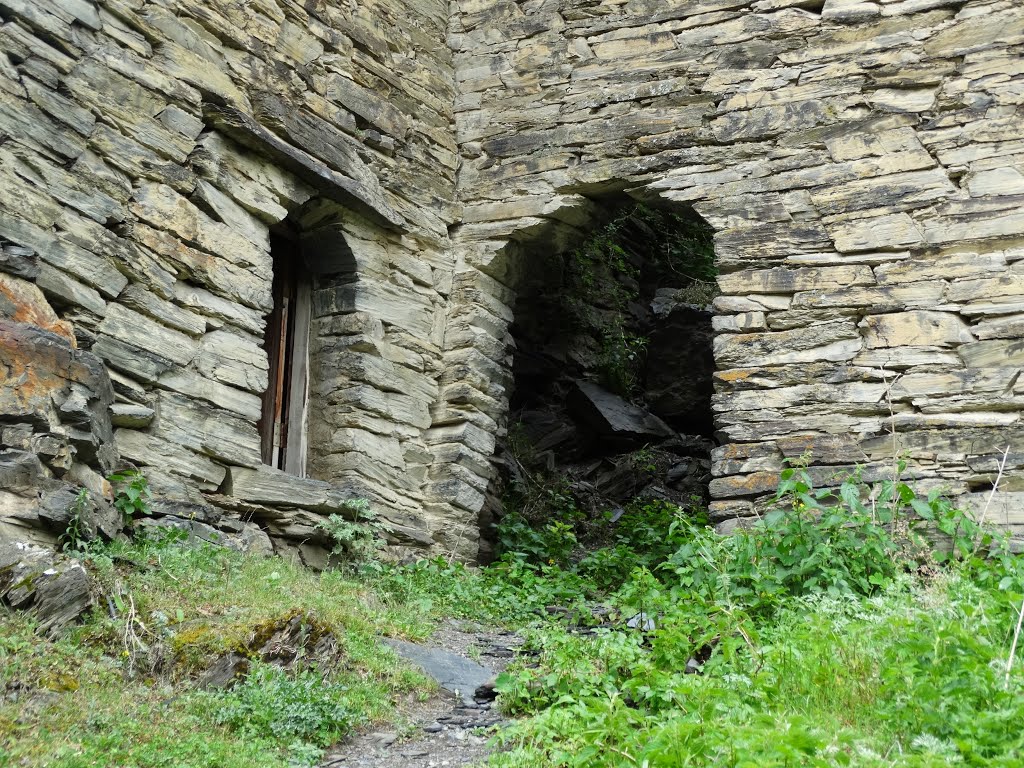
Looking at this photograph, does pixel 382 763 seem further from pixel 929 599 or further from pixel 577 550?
pixel 577 550

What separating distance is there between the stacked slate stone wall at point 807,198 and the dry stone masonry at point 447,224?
2cm

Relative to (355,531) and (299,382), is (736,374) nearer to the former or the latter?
(355,531)

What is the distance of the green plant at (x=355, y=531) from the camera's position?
5.95 meters

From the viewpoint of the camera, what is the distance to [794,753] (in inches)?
109

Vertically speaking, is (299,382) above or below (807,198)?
below

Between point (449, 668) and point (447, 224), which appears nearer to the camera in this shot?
point (449, 668)

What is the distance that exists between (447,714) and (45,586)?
1.49 meters

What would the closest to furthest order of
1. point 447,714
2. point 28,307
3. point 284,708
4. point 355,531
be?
point 284,708
point 447,714
point 28,307
point 355,531

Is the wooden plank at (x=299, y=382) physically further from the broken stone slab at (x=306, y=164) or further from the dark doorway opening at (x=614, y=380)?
the dark doorway opening at (x=614, y=380)

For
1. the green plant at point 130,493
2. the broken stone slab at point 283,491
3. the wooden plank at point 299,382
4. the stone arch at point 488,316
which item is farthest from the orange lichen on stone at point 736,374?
the green plant at point 130,493

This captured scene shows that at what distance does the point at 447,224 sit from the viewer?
7230 millimetres

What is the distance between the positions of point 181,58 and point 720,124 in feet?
10.1

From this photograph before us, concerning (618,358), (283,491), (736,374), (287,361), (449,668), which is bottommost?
(449,668)

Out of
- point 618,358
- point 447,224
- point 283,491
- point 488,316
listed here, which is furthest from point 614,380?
point 283,491
